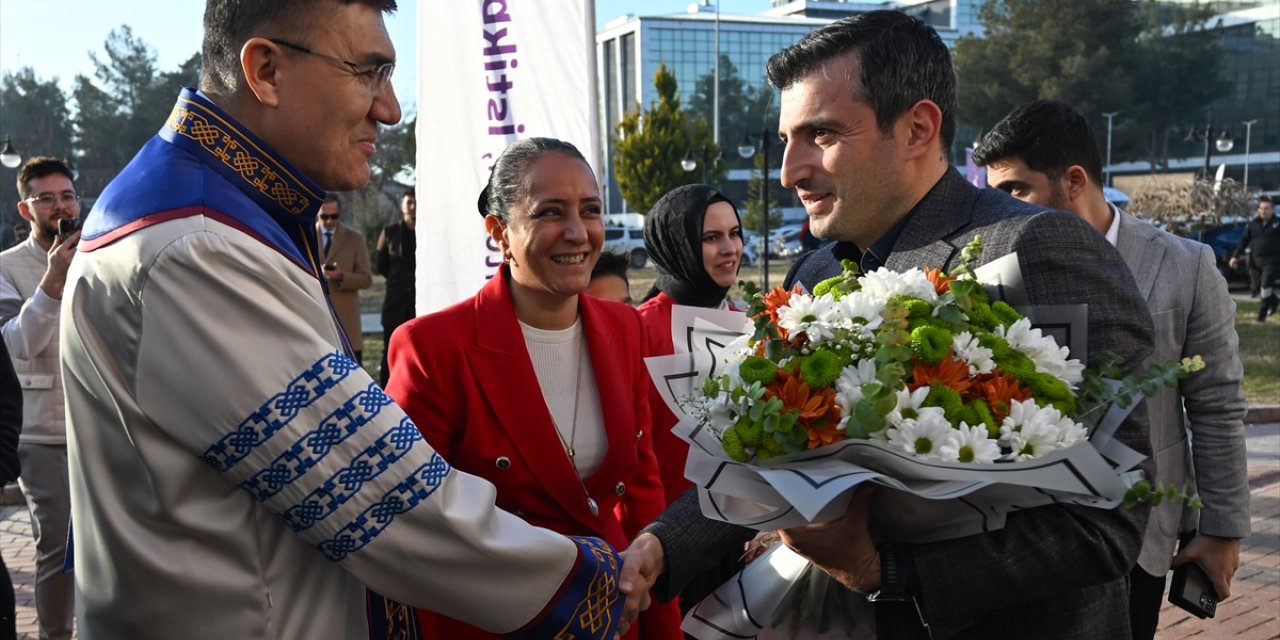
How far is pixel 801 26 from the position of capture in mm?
101625

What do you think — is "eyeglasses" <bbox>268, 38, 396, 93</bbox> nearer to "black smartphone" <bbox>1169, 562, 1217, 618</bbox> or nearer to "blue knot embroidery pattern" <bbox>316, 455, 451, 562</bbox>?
"blue knot embroidery pattern" <bbox>316, 455, 451, 562</bbox>

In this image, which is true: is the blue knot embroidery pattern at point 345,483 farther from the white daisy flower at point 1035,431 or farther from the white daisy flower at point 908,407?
the white daisy flower at point 1035,431

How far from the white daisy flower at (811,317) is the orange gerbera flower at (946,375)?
165 millimetres

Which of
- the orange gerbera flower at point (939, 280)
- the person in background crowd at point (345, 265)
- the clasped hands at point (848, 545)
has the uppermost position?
the orange gerbera flower at point (939, 280)

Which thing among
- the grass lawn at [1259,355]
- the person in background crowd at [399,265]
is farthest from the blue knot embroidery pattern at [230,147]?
the person in background crowd at [399,265]

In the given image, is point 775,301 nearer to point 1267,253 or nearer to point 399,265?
point 399,265

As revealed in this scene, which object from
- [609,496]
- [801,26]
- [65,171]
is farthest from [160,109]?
[801,26]

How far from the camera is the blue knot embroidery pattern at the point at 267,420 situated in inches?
71.7

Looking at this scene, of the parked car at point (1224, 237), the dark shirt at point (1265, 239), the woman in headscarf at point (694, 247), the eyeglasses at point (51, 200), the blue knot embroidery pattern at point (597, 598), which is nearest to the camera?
the blue knot embroidery pattern at point (597, 598)

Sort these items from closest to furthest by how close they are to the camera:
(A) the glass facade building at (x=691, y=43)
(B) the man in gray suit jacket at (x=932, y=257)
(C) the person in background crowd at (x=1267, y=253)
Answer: (B) the man in gray suit jacket at (x=932, y=257)
(C) the person in background crowd at (x=1267, y=253)
(A) the glass facade building at (x=691, y=43)

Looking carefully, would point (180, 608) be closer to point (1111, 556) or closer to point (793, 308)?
point (793, 308)

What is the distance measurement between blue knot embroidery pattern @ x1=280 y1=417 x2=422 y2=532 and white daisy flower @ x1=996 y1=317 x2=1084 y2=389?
42.3 inches

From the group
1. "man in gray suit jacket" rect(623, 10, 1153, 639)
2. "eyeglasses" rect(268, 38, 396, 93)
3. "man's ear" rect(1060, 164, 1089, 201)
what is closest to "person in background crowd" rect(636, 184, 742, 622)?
"man's ear" rect(1060, 164, 1089, 201)

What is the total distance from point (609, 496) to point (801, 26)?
339ft
